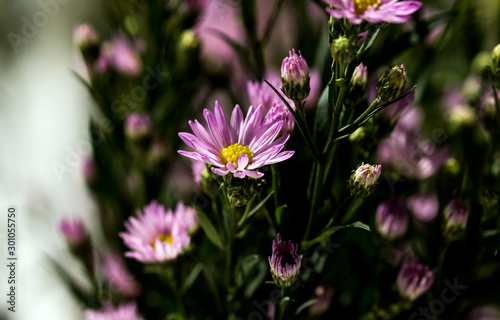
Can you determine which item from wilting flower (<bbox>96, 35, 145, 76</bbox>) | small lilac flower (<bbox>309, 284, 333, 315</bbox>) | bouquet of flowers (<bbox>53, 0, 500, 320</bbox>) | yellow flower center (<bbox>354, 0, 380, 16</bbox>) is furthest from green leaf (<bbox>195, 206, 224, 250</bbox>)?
wilting flower (<bbox>96, 35, 145, 76</bbox>)

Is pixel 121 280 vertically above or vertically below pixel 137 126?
below

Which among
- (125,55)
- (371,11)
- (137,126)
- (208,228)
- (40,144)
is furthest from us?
(40,144)

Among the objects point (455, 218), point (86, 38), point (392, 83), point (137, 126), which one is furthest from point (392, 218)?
point (86, 38)

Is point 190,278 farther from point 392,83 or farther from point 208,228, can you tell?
point 392,83

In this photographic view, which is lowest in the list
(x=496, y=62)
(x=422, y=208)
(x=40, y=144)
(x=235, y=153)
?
(x=422, y=208)

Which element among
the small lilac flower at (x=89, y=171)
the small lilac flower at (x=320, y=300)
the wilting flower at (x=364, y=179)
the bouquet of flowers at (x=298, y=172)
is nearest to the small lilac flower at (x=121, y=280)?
the bouquet of flowers at (x=298, y=172)

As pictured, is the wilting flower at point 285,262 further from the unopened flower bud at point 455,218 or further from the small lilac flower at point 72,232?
the small lilac flower at point 72,232

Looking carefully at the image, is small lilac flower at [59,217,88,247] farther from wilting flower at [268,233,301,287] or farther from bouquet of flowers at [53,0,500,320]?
wilting flower at [268,233,301,287]
